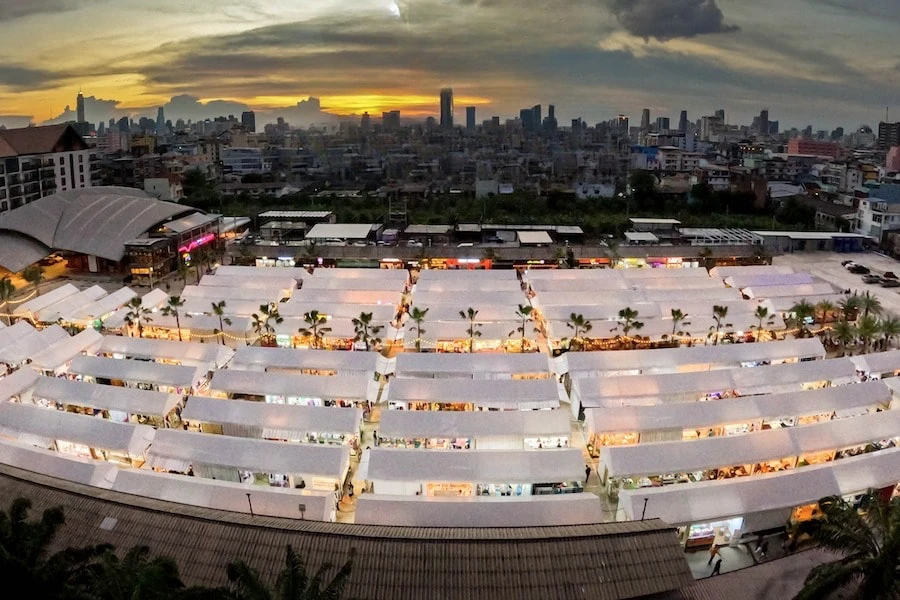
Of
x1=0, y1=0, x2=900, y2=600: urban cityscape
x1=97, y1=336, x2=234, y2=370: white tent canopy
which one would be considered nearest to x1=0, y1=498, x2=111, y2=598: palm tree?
x1=0, y1=0, x2=900, y2=600: urban cityscape

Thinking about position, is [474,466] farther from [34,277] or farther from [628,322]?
[34,277]

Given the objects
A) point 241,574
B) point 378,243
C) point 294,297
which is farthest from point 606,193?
point 241,574

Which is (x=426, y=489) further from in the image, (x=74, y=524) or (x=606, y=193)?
(x=606, y=193)

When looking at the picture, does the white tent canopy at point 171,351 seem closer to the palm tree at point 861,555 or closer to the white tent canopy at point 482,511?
the white tent canopy at point 482,511

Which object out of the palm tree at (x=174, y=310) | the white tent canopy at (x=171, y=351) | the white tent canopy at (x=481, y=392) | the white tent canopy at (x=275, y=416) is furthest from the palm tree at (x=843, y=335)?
the palm tree at (x=174, y=310)

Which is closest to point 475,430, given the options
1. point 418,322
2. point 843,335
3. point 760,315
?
point 418,322

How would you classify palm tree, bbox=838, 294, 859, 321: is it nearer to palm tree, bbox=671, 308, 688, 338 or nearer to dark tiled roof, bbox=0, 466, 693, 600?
palm tree, bbox=671, 308, 688, 338
